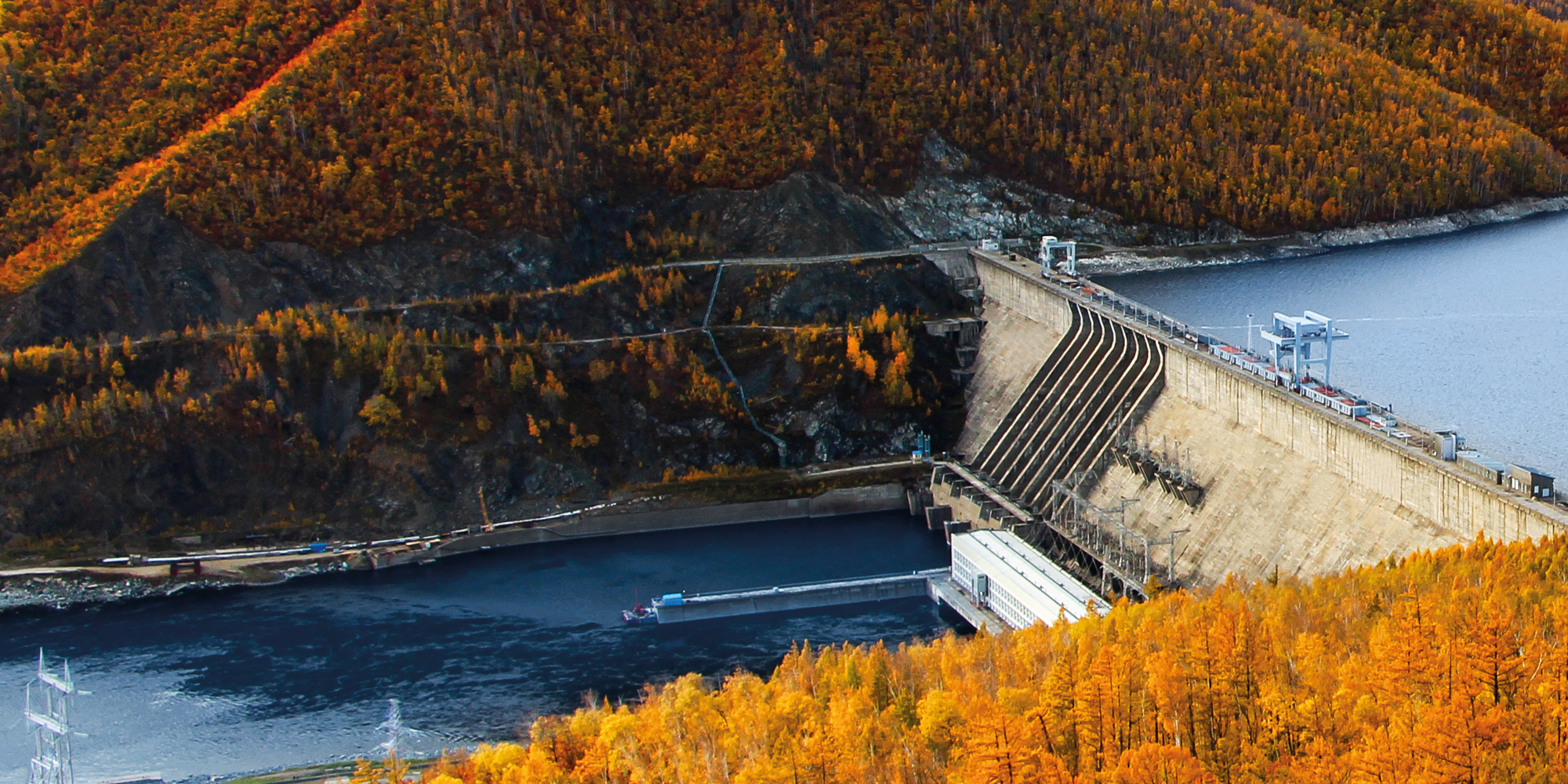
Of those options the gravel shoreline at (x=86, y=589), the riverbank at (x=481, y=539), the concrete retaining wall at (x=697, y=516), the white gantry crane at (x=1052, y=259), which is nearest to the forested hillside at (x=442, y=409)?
the riverbank at (x=481, y=539)

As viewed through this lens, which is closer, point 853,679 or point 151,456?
point 853,679

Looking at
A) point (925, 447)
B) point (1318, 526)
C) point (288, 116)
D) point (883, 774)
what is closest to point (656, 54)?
point (288, 116)

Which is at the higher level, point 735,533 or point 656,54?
point 656,54

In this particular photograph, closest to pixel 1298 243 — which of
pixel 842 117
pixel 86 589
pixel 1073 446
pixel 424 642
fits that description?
pixel 842 117

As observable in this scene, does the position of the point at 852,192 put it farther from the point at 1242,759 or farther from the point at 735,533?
the point at 1242,759

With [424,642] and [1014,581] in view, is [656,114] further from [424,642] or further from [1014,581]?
[1014,581]

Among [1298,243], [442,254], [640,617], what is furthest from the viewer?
[1298,243]

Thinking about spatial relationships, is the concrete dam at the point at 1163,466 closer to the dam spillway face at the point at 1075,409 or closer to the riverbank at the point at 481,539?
the dam spillway face at the point at 1075,409
